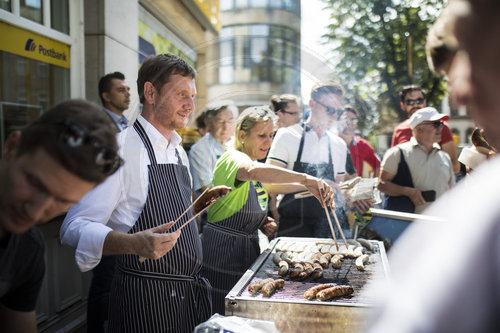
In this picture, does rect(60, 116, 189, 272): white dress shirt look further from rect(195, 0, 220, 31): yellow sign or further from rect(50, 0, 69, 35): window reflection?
rect(195, 0, 220, 31): yellow sign

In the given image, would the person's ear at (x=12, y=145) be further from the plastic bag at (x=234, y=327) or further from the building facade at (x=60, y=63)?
the building facade at (x=60, y=63)

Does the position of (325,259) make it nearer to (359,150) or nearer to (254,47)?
(359,150)

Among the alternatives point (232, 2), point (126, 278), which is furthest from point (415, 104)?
point (232, 2)

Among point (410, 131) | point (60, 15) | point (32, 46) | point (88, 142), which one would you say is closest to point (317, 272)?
point (88, 142)

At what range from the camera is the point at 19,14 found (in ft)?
12.9

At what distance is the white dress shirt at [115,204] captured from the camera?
1.98m

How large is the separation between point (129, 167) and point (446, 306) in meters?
1.85

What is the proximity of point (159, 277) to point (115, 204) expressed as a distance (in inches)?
18.5

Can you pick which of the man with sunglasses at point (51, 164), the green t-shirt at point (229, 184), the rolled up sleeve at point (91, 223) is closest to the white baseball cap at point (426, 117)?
the green t-shirt at point (229, 184)

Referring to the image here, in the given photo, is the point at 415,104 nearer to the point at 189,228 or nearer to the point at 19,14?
the point at 189,228

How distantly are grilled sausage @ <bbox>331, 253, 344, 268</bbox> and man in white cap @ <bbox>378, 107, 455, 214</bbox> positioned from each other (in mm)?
2105

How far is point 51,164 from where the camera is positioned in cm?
106

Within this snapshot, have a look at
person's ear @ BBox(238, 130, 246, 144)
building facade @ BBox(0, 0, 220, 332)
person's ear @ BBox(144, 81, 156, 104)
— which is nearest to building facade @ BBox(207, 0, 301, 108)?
building facade @ BBox(0, 0, 220, 332)

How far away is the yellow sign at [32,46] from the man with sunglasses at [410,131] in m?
4.42
